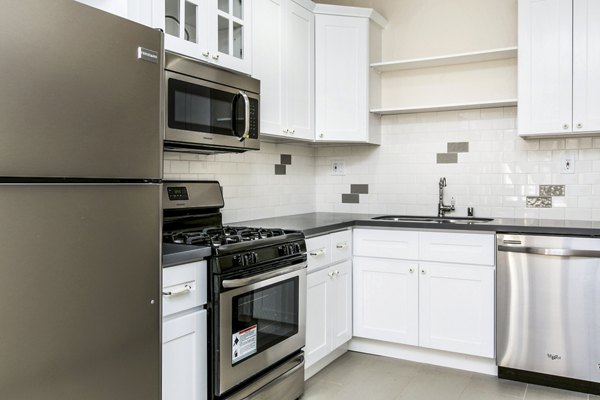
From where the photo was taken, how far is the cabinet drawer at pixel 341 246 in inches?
116

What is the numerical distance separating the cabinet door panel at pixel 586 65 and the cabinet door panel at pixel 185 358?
8.00 feet

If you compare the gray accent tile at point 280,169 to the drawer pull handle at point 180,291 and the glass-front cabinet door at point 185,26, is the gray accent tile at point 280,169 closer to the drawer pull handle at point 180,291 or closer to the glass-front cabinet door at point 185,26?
the glass-front cabinet door at point 185,26

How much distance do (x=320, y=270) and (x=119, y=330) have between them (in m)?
1.52

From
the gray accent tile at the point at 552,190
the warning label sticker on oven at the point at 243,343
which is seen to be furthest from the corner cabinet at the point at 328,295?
the gray accent tile at the point at 552,190

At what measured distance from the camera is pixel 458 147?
139 inches

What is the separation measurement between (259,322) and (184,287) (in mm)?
497

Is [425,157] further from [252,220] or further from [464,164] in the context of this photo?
[252,220]

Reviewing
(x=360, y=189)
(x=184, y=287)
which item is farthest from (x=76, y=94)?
(x=360, y=189)

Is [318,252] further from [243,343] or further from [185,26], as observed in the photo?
[185,26]

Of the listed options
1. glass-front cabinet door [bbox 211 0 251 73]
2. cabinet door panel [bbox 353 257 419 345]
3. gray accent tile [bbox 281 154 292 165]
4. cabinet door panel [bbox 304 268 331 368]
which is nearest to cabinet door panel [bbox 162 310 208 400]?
cabinet door panel [bbox 304 268 331 368]

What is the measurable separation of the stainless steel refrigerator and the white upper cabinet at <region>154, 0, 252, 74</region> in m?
0.65

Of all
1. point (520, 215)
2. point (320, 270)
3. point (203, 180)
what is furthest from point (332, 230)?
point (520, 215)

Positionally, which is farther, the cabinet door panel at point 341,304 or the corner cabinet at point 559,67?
the cabinet door panel at point 341,304

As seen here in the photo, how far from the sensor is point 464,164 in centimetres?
350
